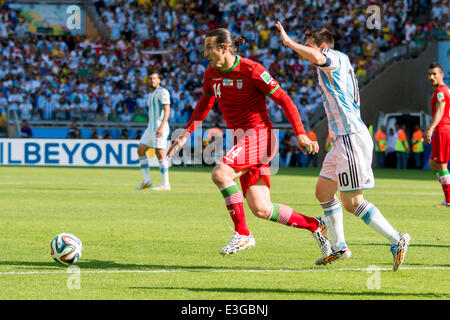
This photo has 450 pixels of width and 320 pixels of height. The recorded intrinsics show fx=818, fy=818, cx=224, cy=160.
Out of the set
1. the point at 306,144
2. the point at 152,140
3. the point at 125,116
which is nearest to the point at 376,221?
the point at 306,144

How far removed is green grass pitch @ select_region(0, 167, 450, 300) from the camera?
6.36 metres

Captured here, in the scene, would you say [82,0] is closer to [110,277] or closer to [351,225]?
[351,225]

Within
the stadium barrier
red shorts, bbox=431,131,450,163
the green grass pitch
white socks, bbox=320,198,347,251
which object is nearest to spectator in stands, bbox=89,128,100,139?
the stadium barrier

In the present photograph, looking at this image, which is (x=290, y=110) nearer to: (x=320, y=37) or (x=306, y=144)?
(x=306, y=144)

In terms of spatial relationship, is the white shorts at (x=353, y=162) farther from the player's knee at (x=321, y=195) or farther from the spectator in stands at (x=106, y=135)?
the spectator in stands at (x=106, y=135)

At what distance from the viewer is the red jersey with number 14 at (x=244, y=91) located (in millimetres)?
8039

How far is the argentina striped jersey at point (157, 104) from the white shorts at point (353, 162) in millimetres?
10522

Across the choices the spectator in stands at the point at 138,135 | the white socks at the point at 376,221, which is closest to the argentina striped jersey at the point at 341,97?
the white socks at the point at 376,221

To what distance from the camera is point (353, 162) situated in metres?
7.26

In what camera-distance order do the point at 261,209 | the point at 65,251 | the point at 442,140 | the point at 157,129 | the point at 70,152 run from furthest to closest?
the point at 70,152, the point at 157,129, the point at 442,140, the point at 261,209, the point at 65,251

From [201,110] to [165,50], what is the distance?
28525 millimetres

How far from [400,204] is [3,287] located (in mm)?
10028

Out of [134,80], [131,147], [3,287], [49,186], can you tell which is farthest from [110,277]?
[134,80]

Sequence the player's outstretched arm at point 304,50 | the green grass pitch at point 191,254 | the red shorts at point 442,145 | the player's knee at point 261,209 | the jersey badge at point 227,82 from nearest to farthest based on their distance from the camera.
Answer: the green grass pitch at point 191,254, the player's outstretched arm at point 304,50, the player's knee at point 261,209, the jersey badge at point 227,82, the red shorts at point 442,145
